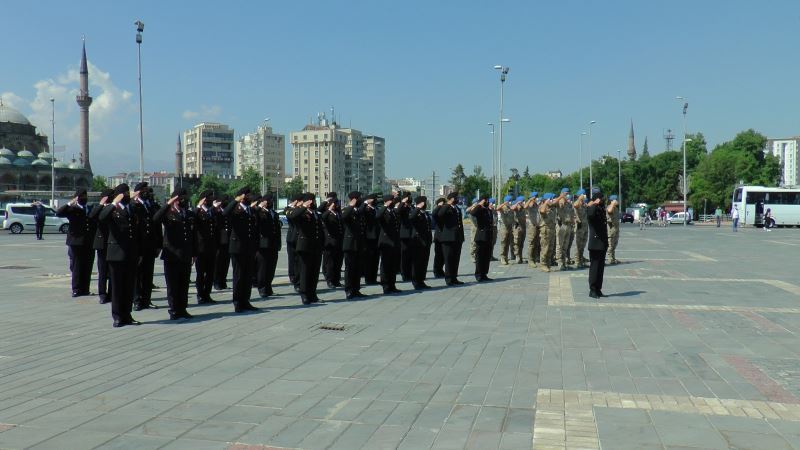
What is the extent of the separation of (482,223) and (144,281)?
675 cm

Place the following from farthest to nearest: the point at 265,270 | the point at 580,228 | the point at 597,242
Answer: the point at 580,228
the point at 265,270
the point at 597,242

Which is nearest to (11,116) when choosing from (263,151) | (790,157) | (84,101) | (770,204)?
(84,101)

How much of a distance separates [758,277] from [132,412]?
13.2m

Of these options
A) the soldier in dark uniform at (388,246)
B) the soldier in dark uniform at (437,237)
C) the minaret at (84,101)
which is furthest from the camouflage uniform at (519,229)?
the minaret at (84,101)

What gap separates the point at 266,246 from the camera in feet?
37.6

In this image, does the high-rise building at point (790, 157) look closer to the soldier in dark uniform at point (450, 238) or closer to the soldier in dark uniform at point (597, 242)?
the soldier in dark uniform at point (450, 238)

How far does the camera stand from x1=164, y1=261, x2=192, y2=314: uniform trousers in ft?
29.7

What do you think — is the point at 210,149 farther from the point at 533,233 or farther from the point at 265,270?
the point at 265,270

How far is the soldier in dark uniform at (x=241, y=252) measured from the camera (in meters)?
9.78

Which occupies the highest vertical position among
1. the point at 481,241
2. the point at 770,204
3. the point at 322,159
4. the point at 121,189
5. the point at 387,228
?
the point at 322,159

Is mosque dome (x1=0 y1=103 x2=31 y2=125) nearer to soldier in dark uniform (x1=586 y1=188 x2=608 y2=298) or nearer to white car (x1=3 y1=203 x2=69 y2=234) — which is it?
white car (x1=3 y1=203 x2=69 y2=234)

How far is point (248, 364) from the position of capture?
6.40 meters

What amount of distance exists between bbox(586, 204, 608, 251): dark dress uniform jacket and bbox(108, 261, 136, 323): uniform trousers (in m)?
6.82

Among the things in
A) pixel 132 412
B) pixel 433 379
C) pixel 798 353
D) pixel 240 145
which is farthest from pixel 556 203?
pixel 240 145
